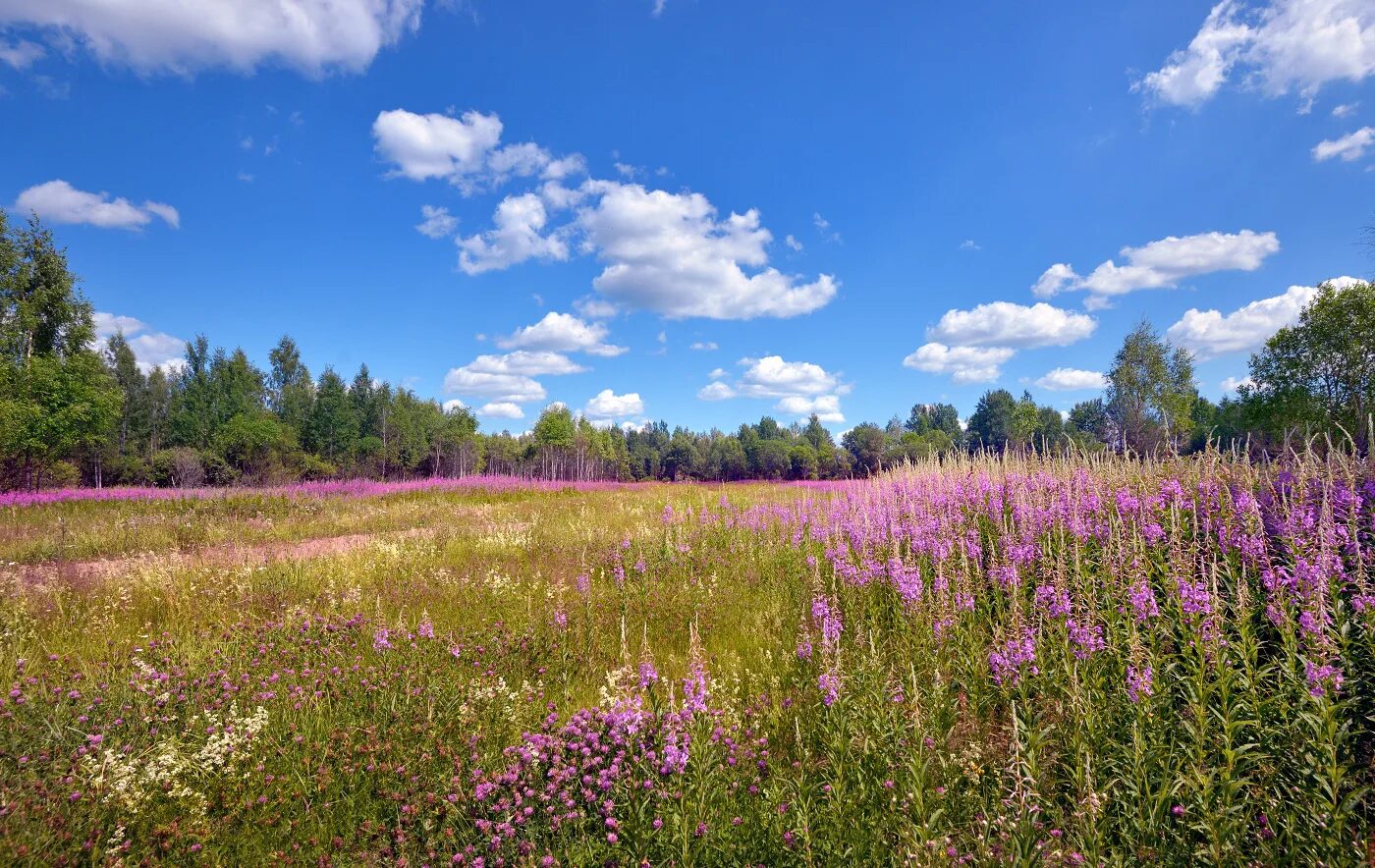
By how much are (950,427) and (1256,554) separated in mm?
116881

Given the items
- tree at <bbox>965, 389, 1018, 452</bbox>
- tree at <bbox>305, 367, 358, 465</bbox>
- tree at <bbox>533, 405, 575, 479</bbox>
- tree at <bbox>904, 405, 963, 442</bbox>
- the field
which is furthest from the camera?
tree at <bbox>904, 405, 963, 442</bbox>

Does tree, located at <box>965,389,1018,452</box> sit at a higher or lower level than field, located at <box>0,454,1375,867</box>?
higher

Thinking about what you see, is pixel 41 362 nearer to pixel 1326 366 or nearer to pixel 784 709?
pixel 784 709

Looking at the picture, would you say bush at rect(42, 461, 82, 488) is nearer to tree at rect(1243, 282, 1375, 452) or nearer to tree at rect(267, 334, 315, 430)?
tree at rect(267, 334, 315, 430)

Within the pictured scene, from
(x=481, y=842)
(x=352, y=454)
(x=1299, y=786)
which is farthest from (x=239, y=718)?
(x=352, y=454)

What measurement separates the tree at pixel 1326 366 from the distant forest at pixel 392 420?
0.06 m

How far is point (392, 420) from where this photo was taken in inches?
2596

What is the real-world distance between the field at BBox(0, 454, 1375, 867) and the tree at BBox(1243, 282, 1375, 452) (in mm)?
30809

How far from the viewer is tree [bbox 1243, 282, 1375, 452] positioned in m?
24.1

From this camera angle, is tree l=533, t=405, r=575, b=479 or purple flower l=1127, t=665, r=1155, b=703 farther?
tree l=533, t=405, r=575, b=479

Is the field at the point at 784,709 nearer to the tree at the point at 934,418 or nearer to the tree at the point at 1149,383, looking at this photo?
the tree at the point at 1149,383

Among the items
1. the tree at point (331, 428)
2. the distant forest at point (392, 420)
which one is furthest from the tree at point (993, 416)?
the tree at point (331, 428)

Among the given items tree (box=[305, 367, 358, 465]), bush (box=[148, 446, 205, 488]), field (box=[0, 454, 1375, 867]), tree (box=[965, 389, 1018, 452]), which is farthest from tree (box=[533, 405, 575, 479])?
tree (box=[965, 389, 1018, 452])

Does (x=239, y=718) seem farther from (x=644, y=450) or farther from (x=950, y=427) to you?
(x=950, y=427)
